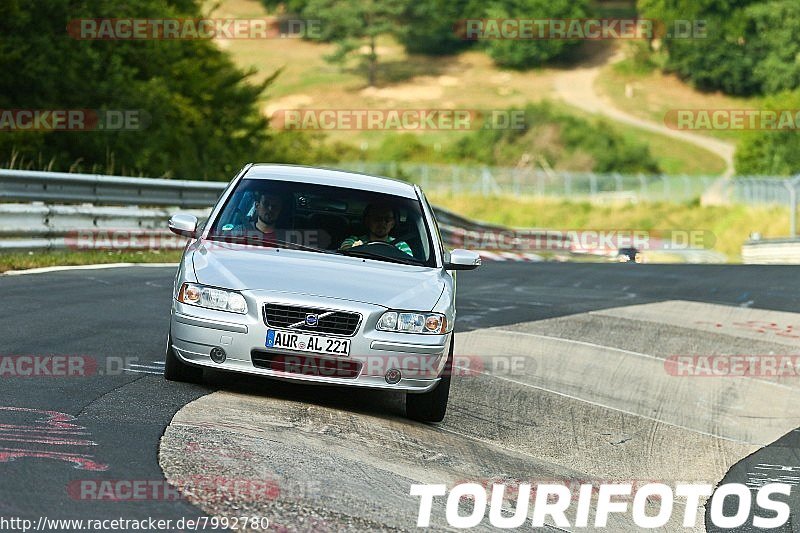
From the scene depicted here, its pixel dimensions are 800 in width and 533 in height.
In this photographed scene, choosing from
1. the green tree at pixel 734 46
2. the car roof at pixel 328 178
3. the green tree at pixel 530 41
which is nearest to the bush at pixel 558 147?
the green tree at pixel 734 46

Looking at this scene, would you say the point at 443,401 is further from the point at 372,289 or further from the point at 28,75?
the point at 28,75

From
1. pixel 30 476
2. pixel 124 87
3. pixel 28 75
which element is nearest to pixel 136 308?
pixel 30 476

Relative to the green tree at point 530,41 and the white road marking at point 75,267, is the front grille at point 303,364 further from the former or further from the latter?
the green tree at point 530,41

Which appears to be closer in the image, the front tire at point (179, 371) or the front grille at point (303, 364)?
the front grille at point (303, 364)

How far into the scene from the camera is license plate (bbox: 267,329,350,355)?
831 centimetres

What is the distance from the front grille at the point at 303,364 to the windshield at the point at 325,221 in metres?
1.10

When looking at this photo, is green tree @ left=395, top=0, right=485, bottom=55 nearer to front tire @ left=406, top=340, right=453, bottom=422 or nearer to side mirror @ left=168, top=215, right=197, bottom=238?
side mirror @ left=168, top=215, right=197, bottom=238

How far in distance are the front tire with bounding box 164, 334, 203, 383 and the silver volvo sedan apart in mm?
11

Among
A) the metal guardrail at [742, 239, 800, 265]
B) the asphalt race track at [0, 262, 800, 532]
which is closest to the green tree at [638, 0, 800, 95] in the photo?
the metal guardrail at [742, 239, 800, 265]

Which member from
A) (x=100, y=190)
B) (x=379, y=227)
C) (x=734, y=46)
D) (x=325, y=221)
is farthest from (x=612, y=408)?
(x=734, y=46)

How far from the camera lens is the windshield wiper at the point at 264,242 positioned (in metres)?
9.27

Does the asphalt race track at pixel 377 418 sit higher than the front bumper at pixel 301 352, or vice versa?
the front bumper at pixel 301 352

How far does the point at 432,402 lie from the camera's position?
906 cm

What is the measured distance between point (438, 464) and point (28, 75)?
2268 cm
